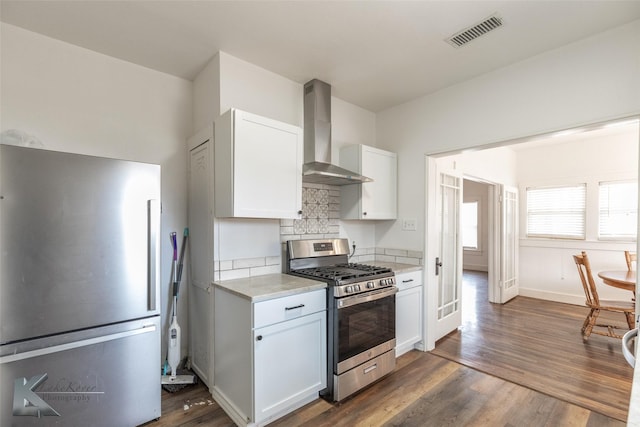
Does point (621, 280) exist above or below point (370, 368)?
above

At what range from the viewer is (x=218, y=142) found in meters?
2.34

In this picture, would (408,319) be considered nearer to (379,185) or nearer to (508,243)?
(379,185)

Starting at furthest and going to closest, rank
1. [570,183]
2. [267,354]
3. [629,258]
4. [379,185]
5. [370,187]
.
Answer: [570,183], [629,258], [379,185], [370,187], [267,354]

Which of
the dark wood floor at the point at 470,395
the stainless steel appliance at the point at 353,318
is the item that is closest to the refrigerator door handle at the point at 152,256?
the dark wood floor at the point at 470,395

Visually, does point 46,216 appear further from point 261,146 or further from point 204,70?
point 204,70

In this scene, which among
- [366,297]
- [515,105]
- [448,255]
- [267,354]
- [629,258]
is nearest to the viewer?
[267,354]

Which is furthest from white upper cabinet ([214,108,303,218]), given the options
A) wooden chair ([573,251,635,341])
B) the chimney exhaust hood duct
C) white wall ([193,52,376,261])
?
wooden chair ([573,251,635,341])

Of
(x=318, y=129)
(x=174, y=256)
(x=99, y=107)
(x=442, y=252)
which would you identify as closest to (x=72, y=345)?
(x=174, y=256)

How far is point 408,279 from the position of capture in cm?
307

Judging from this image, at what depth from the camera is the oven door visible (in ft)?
7.54

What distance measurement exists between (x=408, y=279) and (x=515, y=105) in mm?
1877

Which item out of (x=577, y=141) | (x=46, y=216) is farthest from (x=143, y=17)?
(x=577, y=141)

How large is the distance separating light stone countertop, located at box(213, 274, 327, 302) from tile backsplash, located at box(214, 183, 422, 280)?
0.32 ft

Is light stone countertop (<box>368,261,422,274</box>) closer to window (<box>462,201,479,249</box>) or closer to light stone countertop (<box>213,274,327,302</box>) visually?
light stone countertop (<box>213,274,327,302</box>)
